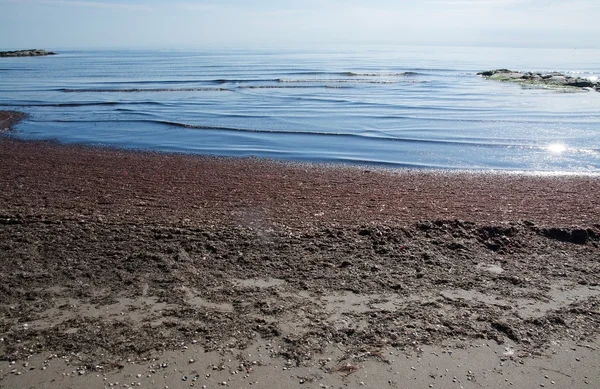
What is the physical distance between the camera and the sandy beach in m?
4.50

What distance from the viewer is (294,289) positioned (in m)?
5.79

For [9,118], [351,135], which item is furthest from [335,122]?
[9,118]

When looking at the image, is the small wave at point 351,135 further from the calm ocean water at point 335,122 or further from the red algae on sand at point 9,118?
the red algae on sand at point 9,118

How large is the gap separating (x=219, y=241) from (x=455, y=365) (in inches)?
135

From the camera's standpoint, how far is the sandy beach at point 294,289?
4.50 m

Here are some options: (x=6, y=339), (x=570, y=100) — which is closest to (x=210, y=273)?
(x=6, y=339)

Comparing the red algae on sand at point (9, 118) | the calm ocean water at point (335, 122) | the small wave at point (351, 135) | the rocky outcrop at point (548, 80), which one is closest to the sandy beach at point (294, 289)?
the calm ocean water at point (335, 122)

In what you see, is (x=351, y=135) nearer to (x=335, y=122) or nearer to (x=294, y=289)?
(x=335, y=122)

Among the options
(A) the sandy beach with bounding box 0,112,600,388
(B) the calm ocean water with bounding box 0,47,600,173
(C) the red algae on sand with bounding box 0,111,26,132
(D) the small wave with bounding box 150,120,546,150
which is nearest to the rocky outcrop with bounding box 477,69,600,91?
(B) the calm ocean water with bounding box 0,47,600,173

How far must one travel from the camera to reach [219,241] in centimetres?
684

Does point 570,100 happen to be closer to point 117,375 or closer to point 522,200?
point 522,200

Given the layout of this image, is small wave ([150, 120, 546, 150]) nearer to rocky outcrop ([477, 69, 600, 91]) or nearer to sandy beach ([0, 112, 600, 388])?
sandy beach ([0, 112, 600, 388])

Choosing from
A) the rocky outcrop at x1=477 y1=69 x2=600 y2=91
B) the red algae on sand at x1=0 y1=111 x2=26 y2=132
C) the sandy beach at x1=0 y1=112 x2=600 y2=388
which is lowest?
the sandy beach at x1=0 y1=112 x2=600 y2=388

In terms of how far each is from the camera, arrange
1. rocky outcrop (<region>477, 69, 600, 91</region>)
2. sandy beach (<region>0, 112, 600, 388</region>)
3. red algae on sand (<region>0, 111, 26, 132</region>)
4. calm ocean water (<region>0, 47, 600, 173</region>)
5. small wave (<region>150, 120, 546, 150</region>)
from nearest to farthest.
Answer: sandy beach (<region>0, 112, 600, 388</region>) < calm ocean water (<region>0, 47, 600, 173</region>) < small wave (<region>150, 120, 546, 150</region>) < red algae on sand (<region>0, 111, 26, 132</region>) < rocky outcrop (<region>477, 69, 600, 91</region>)
